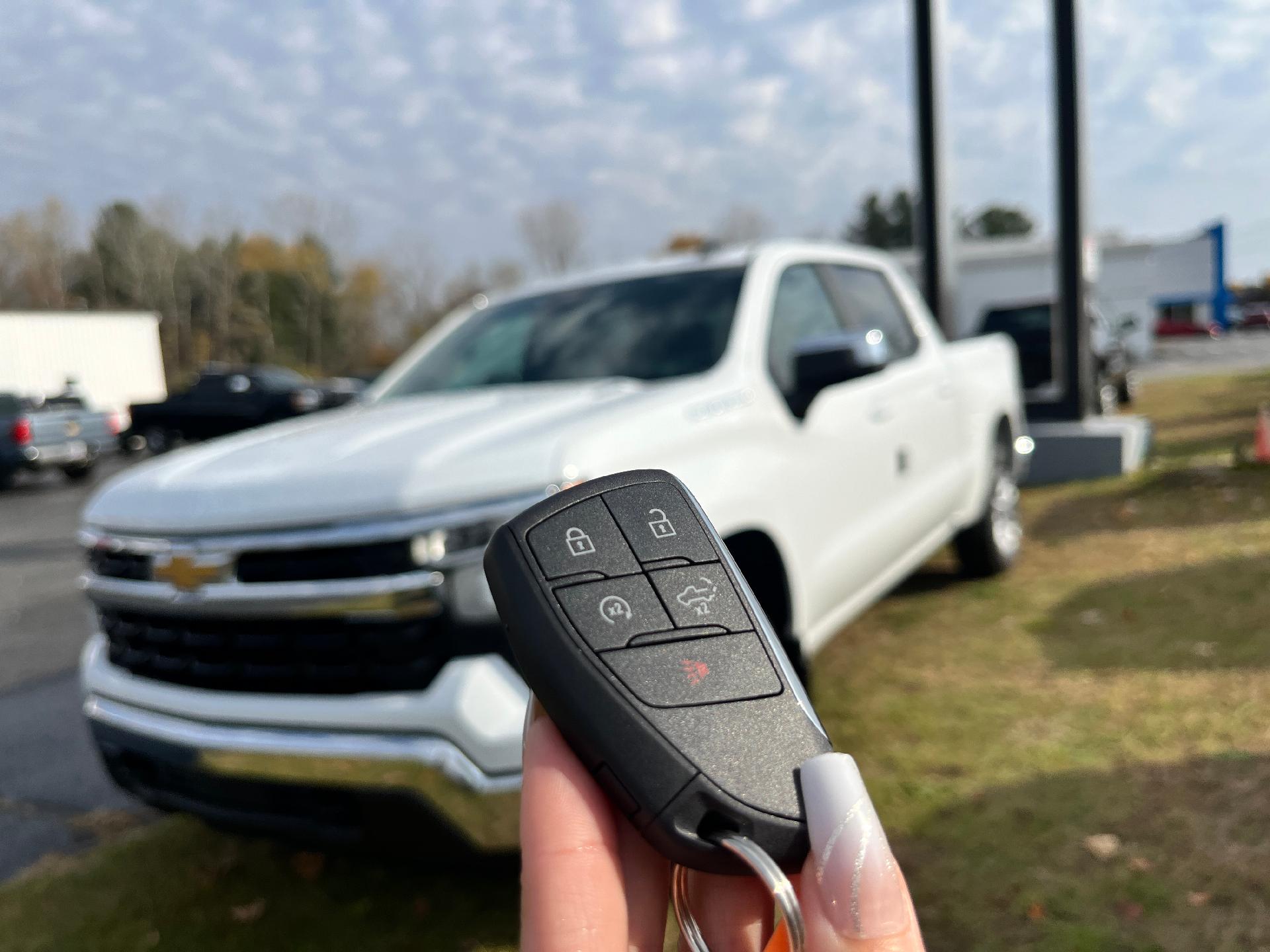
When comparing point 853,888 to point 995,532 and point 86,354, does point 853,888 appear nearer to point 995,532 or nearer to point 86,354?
point 995,532

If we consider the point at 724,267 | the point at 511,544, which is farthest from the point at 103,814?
the point at 511,544

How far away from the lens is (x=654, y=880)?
84cm

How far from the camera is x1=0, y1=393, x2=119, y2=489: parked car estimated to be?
15.6m

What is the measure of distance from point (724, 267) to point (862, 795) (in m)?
3.21

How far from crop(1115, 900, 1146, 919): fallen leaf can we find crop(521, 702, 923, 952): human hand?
81.8 inches

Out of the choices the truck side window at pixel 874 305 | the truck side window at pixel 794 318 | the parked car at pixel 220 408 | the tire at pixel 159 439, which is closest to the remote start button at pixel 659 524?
the truck side window at pixel 794 318

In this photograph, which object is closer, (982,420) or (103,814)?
(103,814)

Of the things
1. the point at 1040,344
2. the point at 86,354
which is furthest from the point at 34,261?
the point at 1040,344

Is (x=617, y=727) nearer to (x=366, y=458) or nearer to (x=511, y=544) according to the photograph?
(x=511, y=544)

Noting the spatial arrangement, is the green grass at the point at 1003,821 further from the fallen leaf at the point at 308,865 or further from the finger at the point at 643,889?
the finger at the point at 643,889

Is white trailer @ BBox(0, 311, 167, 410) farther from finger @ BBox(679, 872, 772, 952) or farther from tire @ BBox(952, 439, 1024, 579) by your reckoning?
finger @ BBox(679, 872, 772, 952)

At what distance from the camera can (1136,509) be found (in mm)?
7473

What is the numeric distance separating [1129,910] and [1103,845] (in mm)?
305

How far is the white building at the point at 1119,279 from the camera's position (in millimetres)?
27078
